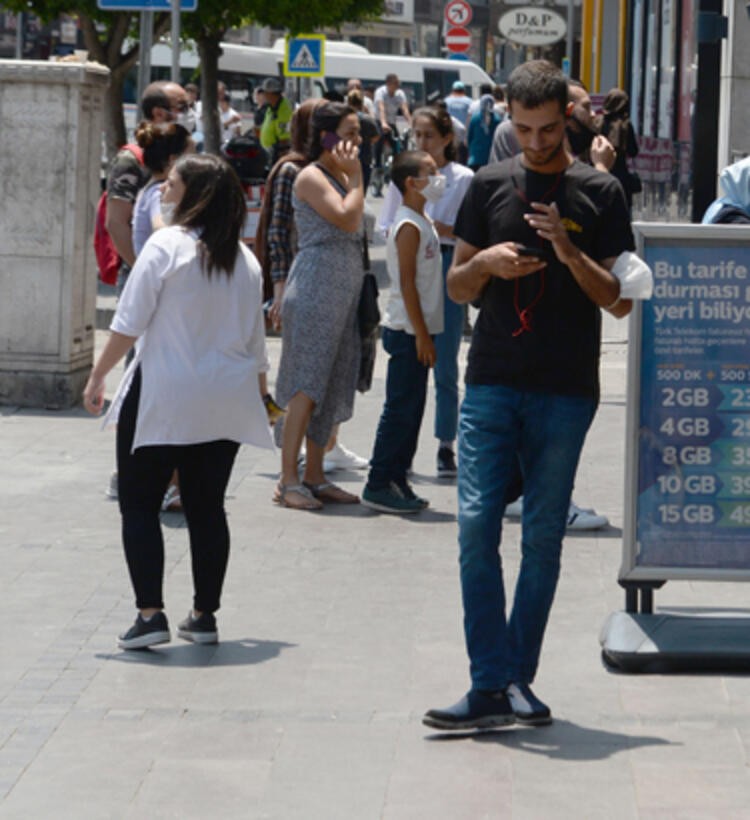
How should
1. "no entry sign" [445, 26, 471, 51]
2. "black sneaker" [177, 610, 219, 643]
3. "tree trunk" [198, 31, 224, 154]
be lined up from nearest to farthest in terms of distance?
"black sneaker" [177, 610, 219, 643] < "tree trunk" [198, 31, 224, 154] < "no entry sign" [445, 26, 471, 51]

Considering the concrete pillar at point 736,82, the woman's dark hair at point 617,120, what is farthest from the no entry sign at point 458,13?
the woman's dark hair at point 617,120

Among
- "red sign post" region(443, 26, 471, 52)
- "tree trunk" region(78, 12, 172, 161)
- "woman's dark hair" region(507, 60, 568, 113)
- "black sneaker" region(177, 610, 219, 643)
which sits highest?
"red sign post" region(443, 26, 471, 52)

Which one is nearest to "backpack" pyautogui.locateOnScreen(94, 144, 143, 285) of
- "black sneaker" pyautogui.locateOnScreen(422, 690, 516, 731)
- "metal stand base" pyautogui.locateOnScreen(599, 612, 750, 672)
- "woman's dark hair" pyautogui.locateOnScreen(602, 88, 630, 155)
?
"woman's dark hair" pyautogui.locateOnScreen(602, 88, 630, 155)

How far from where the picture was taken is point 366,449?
10.4 metres

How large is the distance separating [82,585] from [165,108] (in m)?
2.68

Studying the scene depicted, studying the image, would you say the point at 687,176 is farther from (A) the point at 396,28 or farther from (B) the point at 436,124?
(A) the point at 396,28

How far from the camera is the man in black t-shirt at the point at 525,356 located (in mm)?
5488

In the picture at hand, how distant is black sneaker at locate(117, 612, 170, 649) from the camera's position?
6410 mm

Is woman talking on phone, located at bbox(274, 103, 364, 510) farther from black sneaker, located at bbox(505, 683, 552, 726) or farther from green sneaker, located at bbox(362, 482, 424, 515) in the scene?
black sneaker, located at bbox(505, 683, 552, 726)

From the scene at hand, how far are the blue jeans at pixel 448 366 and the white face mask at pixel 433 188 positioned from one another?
604 mm

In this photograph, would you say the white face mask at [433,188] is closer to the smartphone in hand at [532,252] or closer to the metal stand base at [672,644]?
the metal stand base at [672,644]

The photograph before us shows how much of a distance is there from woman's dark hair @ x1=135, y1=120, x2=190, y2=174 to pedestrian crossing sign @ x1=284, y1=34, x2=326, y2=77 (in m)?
18.5

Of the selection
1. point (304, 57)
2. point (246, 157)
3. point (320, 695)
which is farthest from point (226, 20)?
point (320, 695)


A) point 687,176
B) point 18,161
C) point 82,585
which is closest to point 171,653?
point 82,585
